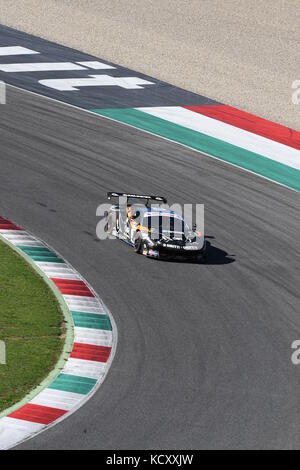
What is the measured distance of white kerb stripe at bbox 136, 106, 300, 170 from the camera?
34.9m

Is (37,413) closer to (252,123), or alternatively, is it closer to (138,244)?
(138,244)

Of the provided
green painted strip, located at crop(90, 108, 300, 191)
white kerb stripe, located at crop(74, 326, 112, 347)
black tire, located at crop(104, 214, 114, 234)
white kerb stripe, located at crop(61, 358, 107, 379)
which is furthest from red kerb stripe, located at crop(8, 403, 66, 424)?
green painted strip, located at crop(90, 108, 300, 191)

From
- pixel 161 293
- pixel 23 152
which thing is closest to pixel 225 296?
pixel 161 293

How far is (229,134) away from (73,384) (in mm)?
18808

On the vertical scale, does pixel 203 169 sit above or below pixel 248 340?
above

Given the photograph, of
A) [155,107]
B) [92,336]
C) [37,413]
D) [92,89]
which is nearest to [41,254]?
[92,336]

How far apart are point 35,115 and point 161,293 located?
1389cm

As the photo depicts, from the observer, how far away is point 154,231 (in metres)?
26.1

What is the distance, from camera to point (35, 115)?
35812mm

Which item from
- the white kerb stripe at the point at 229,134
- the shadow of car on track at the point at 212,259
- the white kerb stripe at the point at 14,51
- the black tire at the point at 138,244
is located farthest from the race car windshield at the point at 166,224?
the white kerb stripe at the point at 14,51

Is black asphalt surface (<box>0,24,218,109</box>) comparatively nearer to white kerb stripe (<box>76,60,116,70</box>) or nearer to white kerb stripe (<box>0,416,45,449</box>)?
white kerb stripe (<box>76,60,116,70</box>)

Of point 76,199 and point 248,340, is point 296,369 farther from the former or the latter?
point 76,199

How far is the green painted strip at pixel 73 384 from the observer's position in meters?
18.9
